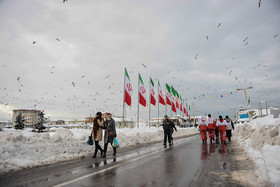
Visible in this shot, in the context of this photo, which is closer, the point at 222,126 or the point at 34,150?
the point at 34,150

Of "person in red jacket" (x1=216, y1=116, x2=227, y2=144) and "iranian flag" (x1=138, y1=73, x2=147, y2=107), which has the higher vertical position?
"iranian flag" (x1=138, y1=73, x2=147, y2=107)

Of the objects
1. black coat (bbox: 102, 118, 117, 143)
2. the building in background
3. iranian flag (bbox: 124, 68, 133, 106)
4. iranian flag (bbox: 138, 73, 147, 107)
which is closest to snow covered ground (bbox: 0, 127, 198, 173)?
black coat (bbox: 102, 118, 117, 143)

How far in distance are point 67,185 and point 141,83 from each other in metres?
22.3

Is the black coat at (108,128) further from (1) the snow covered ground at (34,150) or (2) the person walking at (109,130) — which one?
(1) the snow covered ground at (34,150)

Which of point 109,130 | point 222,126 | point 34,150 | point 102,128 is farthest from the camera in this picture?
point 222,126

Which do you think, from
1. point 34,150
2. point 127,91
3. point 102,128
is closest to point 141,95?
point 127,91

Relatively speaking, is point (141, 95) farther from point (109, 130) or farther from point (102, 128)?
point (102, 128)

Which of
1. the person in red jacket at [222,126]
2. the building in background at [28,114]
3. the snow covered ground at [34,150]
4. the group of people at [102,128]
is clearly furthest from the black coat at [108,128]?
the building in background at [28,114]

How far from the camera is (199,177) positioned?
4652 millimetres

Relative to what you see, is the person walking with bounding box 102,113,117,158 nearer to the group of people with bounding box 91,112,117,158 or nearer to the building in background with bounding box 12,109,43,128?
the group of people with bounding box 91,112,117,158

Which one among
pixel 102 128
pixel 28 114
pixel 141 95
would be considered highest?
pixel 28 114

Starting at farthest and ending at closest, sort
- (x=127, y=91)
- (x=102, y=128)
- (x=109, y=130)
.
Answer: (x=127, y=91) → (x=109, y=130) → (x=102, y=128)

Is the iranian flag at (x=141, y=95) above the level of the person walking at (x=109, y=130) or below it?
above

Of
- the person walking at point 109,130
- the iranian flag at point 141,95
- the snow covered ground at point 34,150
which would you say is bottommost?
the snow covered ground at point 34,150
